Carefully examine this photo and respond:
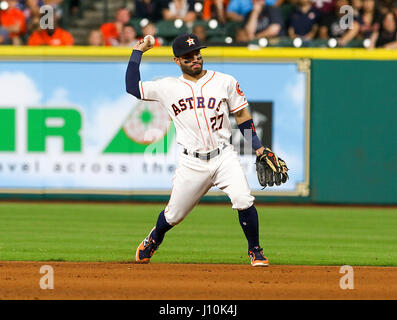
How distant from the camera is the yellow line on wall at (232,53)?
14.2 m

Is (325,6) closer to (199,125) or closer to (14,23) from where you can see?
(14,23)

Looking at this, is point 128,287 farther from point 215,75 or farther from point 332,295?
point 215,75

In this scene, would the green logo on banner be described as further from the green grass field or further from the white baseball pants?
the white baseball pants

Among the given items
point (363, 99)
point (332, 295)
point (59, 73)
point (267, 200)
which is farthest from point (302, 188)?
point (332, 295)

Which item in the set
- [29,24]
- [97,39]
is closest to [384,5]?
[97,39]

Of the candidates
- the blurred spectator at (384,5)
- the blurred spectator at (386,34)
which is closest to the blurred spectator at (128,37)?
the blurred spectator at (386,34)

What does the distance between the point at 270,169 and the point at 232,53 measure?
6.78 meters

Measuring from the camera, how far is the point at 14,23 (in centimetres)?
1530

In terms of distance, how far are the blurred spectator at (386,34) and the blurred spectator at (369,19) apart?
113 millimetres

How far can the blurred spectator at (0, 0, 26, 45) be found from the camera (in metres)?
15.1

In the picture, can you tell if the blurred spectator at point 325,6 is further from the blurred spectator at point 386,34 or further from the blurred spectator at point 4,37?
the blurred spectator at point 4,37

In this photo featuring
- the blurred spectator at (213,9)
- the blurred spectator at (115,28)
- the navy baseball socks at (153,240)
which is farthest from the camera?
the blurred spectator at (213,9)

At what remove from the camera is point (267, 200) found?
46.9ft

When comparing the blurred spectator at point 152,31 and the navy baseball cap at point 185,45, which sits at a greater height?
the blurred spectator at point 152,31
